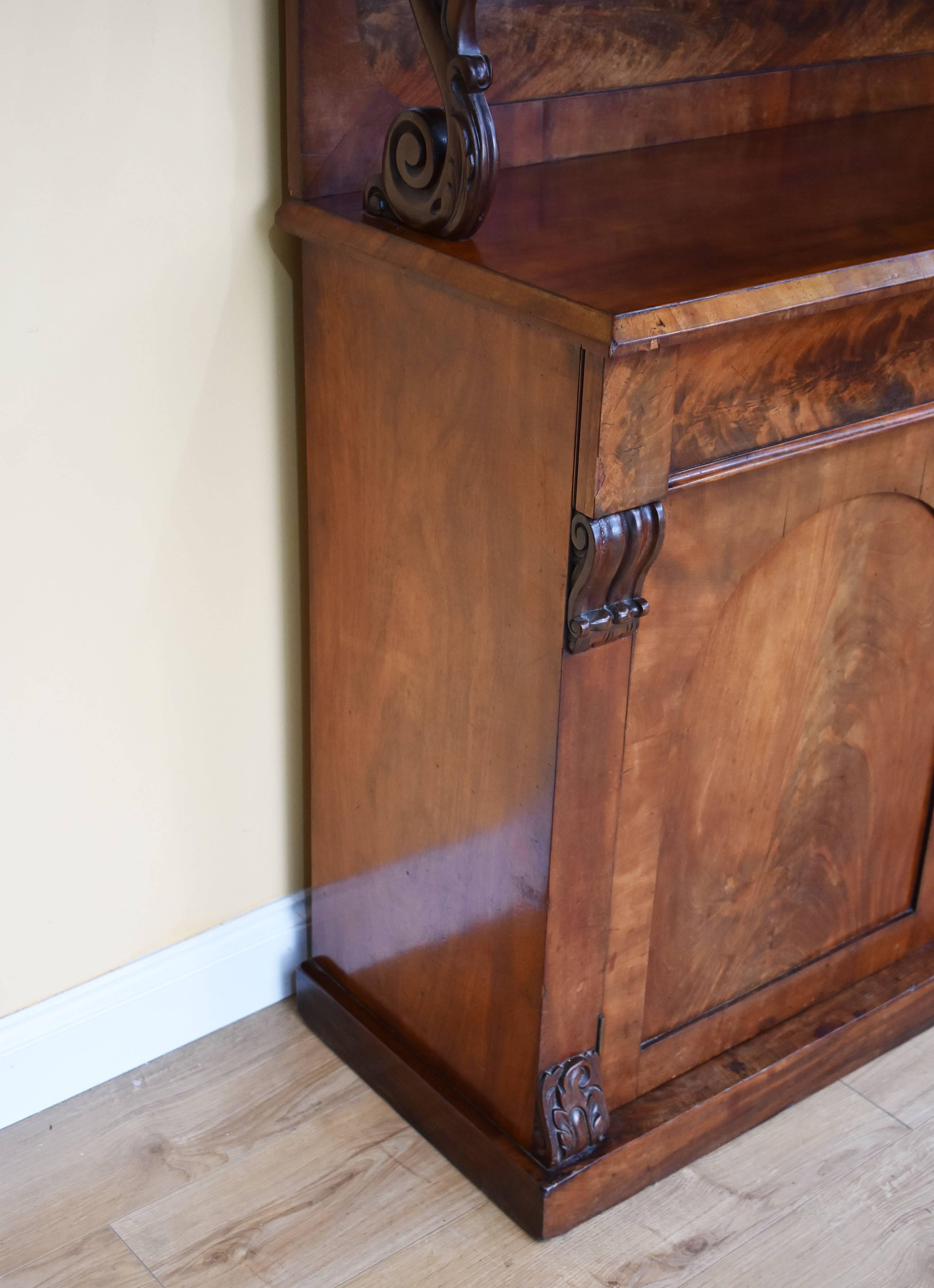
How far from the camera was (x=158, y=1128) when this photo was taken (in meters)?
1.72

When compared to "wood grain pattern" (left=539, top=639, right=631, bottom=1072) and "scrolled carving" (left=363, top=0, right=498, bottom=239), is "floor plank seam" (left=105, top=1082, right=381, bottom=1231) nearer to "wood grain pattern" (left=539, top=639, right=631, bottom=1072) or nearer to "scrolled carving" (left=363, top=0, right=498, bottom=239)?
"wood grain pattern" (left=539, top=639, right=631, bottom=1072)

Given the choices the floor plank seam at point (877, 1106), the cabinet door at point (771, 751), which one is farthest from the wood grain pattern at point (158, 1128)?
the floor plank seam at point (877, 1106)

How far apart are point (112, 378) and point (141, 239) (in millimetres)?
151

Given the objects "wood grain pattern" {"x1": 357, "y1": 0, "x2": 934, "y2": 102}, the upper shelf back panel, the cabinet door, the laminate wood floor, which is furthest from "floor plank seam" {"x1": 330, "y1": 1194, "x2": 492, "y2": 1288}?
"wood grain pattern" {"x1": 357, "y1": 0, "x2": 934, "y2": 102}

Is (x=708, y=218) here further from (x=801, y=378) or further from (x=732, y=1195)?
(x=732, y=1195)

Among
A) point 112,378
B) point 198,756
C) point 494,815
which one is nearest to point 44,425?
point 112,378

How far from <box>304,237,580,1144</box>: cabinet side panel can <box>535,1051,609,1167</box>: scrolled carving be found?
0.08 ft

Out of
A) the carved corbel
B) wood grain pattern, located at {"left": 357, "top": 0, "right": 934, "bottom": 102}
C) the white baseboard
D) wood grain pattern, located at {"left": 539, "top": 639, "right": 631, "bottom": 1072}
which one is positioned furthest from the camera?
the white baseboard

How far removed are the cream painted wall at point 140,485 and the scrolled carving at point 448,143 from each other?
0.83 feet

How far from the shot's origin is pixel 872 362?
1389mm

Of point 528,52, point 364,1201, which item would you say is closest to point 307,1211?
point 364,1201

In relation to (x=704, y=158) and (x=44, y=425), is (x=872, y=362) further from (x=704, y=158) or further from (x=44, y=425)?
(x=44, y=425)

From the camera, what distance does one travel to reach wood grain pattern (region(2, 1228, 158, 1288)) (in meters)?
1.50

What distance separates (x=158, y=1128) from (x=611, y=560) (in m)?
1.00
